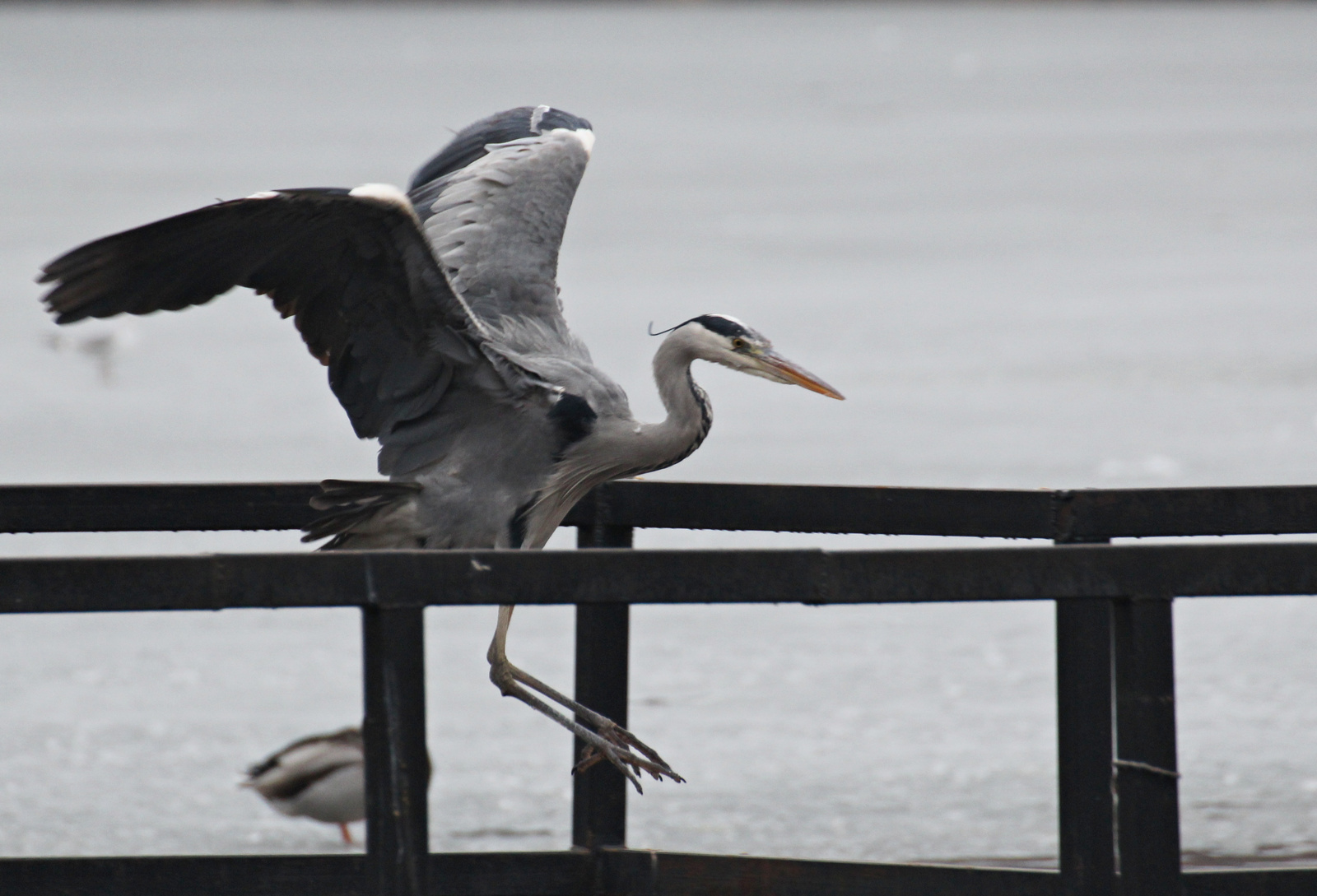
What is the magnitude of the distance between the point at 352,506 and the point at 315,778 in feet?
5.00

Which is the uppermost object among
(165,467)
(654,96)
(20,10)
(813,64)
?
(20,10)

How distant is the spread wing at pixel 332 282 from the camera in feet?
11.2

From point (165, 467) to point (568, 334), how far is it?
5.10m

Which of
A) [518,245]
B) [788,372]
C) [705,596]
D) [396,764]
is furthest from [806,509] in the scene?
[518,245]

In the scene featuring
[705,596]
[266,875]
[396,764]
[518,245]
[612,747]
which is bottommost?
[266,875]

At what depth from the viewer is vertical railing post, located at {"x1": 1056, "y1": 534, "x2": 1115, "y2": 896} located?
Answer: 2896mm

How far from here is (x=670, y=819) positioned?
502 centimetres

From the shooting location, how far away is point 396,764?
2543 mm

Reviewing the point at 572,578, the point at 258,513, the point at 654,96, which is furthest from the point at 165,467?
the point at 654,96

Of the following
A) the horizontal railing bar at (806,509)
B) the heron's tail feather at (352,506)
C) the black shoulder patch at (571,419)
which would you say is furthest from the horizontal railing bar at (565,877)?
the black shoulder patch at (571,419)

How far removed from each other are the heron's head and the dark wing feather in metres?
0.46

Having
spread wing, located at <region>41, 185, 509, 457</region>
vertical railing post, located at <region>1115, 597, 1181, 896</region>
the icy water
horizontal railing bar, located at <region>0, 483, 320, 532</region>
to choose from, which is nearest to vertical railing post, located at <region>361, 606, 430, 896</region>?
horizontal railing bar, located at <region>0, 483, 320, 532</region>

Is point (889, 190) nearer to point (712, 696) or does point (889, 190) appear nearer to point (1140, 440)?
point (1140, 440)

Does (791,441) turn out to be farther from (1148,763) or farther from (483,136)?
(1148,763)
